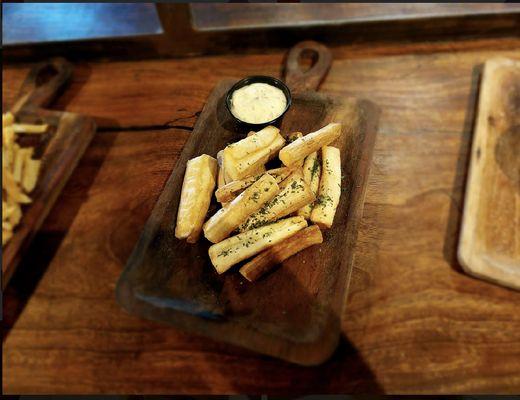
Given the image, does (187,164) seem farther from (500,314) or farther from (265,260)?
(500,314)

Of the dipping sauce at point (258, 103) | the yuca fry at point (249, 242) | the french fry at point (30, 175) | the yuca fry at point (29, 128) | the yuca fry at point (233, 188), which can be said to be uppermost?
the dipping sauce at point (258, 103)

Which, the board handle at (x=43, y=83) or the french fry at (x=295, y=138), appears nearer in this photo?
the french fry at (x=295, y=138)

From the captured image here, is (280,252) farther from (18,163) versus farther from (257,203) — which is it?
(18,163)

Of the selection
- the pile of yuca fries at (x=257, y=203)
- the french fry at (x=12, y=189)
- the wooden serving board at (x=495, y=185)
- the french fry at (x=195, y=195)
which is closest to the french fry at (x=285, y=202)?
the pile of yuca fries at (x=257, y=203)

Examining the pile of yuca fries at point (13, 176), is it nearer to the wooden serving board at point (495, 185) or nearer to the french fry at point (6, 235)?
the french fry at point (6, 235)

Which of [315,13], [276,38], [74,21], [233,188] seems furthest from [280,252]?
[74,21]

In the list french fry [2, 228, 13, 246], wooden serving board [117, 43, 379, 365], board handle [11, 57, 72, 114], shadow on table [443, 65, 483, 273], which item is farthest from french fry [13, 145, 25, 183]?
shadow on table [443, 65, 483, 273]

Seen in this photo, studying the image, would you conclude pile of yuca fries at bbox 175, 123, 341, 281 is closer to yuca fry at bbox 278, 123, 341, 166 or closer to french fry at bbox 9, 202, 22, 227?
yuca fry at bbox 278, 123, 341, 166
